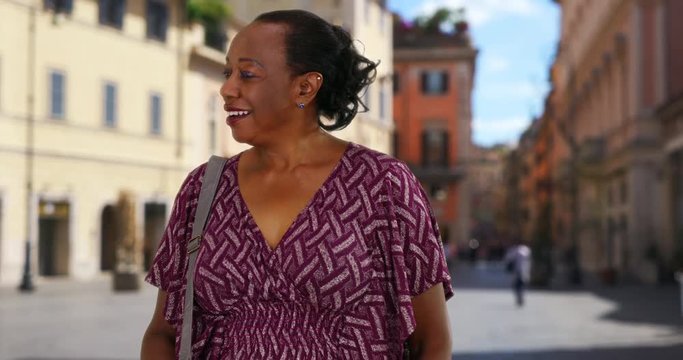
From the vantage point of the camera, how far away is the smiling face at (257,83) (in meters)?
2.51

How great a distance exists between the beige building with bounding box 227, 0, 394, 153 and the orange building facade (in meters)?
11.5

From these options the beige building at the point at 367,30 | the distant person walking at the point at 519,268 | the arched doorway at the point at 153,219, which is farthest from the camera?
the beige building at the point at 367,30

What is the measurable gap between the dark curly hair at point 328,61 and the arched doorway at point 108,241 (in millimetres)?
33749

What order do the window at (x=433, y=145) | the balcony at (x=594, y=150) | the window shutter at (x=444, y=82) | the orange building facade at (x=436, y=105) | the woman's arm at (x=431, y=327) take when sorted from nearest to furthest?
the woman's arm at (x=431, y=327), the balcony at (x=594, y=150), the orange building facade at (x=436, y=105), the window at (x=433, y=145), the window shutter at (x=444, y=82)

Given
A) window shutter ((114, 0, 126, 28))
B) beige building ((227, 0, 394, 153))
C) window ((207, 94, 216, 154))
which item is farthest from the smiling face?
beige building ((227, 0, 394, 153))

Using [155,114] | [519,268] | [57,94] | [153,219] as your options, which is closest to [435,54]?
[155,114]

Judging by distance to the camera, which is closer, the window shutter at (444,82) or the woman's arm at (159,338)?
the woman's arm at (159,338)

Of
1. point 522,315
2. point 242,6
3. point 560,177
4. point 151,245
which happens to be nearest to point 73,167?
point 151,245

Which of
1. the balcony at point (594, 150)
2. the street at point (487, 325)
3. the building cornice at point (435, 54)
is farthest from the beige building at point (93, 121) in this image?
the building cornice at point (435, 54)

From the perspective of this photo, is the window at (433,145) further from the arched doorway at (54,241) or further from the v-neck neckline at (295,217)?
the v-neck neckline at (295,217)

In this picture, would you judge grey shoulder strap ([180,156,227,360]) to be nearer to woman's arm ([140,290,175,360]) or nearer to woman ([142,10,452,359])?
woman ([142,10,452,359])

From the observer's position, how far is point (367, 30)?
54656 millimetres

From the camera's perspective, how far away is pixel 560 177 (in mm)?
57344

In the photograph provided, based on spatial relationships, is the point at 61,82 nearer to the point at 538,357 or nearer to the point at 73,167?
the point at 73,167
